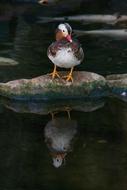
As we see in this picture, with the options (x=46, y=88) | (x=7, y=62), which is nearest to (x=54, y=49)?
(x=46, y=88)

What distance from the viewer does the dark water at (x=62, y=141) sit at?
679 cm

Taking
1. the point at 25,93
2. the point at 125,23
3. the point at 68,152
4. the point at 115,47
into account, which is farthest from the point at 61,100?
the point at 125,23

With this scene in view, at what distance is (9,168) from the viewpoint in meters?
7.09

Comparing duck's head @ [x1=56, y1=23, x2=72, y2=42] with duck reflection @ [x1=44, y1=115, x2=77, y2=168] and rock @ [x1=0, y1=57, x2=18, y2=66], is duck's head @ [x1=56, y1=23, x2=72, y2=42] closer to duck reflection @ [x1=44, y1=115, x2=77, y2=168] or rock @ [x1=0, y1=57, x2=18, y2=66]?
duck reflection @ [x1=44, y1=115, x2=77, y2=168]

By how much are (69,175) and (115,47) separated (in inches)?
274

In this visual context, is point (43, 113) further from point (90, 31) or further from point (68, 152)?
point (90, 31)

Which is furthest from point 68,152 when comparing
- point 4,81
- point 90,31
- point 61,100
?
point 90,31

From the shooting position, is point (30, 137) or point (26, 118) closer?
point (30, 137)

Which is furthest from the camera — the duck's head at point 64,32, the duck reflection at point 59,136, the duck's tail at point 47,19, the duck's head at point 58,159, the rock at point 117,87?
the duck's tail at point 47,19

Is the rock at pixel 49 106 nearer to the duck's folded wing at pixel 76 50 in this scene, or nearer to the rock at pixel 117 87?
the rock at pixel 117 87

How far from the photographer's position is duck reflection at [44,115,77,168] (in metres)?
7.51

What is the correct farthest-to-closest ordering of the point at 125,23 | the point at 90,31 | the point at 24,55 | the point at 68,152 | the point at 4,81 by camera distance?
the point at 125,23 < the point at 90,31 < the point at 24,55 < the point at 4,81 < the point at 68,152

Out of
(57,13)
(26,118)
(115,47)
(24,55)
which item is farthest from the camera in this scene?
(57,13)

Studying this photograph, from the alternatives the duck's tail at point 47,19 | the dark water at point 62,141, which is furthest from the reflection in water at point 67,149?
the duck's tail at point 47,19
